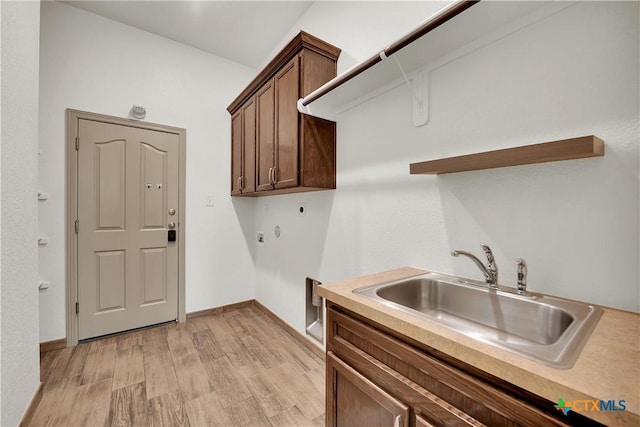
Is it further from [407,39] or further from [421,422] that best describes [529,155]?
[421,422]

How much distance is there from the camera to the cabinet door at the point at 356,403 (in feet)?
2.72

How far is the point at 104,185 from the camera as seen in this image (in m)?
2.38

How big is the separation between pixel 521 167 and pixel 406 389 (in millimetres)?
930

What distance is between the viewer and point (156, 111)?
2.60 m

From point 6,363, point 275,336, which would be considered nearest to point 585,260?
point 275,336

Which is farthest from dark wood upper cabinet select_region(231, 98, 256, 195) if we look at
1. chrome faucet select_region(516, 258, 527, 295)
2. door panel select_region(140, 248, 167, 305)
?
chrome faucet select_region(516, 258, 527, 295)

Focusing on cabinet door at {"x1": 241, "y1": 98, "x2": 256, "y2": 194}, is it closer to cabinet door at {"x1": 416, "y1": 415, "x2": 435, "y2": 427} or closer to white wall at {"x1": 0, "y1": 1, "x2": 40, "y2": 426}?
white wall at {"x1": 0, "y1": 1, "x2": 40, "y2": 426}

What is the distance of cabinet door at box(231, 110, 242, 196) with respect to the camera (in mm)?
2738

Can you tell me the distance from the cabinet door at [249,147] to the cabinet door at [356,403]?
175 cm

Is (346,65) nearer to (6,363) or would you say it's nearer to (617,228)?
(617,228)

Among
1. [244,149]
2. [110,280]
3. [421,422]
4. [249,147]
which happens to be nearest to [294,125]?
[249,147]

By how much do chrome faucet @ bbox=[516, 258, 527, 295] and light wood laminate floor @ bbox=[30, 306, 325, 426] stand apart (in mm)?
1267

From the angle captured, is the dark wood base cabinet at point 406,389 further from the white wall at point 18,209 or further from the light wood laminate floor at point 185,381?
the white wall at point 18,209

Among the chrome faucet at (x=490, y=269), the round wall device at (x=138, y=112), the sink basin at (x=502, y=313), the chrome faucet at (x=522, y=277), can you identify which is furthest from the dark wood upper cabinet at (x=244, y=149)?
the chrome faucet at (x=522, y=277)
